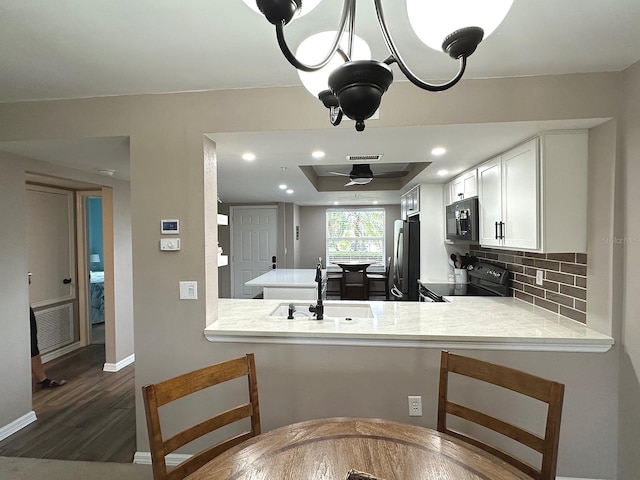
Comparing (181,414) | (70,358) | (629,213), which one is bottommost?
(70,358)

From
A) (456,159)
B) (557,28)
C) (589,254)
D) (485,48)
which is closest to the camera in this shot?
(557,28)

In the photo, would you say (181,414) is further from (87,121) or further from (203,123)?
(87,121)

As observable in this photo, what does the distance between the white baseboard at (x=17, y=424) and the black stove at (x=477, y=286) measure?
3.50 meters

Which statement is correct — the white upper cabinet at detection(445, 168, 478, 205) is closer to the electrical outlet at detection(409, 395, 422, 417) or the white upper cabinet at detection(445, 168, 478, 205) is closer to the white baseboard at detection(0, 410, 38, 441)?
the electrical outlet at detection(409, 395, 422, 417)

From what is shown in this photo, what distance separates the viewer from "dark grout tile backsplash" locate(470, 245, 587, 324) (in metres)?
2.02

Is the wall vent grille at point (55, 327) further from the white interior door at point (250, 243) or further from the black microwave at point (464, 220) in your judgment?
the black microwave at point (464, 220)

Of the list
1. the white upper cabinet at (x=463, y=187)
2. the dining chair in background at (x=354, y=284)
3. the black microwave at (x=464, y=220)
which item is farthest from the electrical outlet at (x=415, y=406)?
the dining chair in background at (x=354, y=284)

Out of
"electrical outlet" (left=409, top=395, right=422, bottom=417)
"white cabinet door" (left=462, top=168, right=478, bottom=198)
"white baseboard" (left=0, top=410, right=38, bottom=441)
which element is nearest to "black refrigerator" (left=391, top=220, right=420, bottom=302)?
"white cabinet door" (left=462, top=168, right=478, bottom=198)

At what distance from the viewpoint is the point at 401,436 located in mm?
1176

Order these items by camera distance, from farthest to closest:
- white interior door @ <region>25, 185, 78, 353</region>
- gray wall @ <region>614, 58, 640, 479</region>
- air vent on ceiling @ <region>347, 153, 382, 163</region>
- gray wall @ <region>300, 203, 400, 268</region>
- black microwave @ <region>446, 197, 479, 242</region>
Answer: gray wall @ <region>300, 203, 400, 268</region> < white interior door @ <region>25, 185, 78, 353</region> < black microwave @ <region>446, 197, 479, 242</region> < air vent on ceiling @ <region>347, 153, 382, 163</region> < gray wall @ <region>614, 58, 640, 479</region>

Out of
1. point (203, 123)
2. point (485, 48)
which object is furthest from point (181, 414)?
point (485, 48)

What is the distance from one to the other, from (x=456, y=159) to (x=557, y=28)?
1283 mm

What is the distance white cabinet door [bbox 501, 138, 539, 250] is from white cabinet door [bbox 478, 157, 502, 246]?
0.23 feet

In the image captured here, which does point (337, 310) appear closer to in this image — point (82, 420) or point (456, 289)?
point (456, 289)
